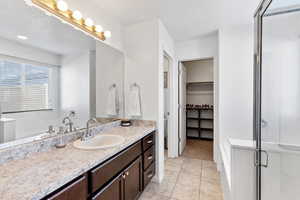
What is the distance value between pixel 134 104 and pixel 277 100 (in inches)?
71.0

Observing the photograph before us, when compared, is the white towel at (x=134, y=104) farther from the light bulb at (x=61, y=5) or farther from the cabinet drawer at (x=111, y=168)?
the light bulb at (x=61, y=5)

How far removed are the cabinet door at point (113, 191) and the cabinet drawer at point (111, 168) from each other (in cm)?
A: 5

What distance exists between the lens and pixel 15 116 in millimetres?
1185

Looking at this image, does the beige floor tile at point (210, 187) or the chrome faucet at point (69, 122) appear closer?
the chrome faucet at point (69, 122)

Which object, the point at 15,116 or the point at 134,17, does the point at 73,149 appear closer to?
the point at 15,116

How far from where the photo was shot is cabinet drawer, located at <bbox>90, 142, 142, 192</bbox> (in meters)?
1.07

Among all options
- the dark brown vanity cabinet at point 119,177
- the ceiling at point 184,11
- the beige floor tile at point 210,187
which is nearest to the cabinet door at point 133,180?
the dark brown vanity cabinet at point 119,177

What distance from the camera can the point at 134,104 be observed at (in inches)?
89.5

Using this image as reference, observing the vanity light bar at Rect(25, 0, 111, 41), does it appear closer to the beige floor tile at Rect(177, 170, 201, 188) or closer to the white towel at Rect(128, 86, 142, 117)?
the white towel at Rect(128, 86, 142, 117)

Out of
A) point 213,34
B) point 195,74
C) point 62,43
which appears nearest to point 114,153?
point 62,43

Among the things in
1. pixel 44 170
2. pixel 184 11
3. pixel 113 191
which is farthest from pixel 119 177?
pixel 184 11

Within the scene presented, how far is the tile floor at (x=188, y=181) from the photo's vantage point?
6.36 ft

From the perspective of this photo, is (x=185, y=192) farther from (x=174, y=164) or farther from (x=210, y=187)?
(x=174, y=164)

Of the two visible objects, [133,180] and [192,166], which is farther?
[192,166]
